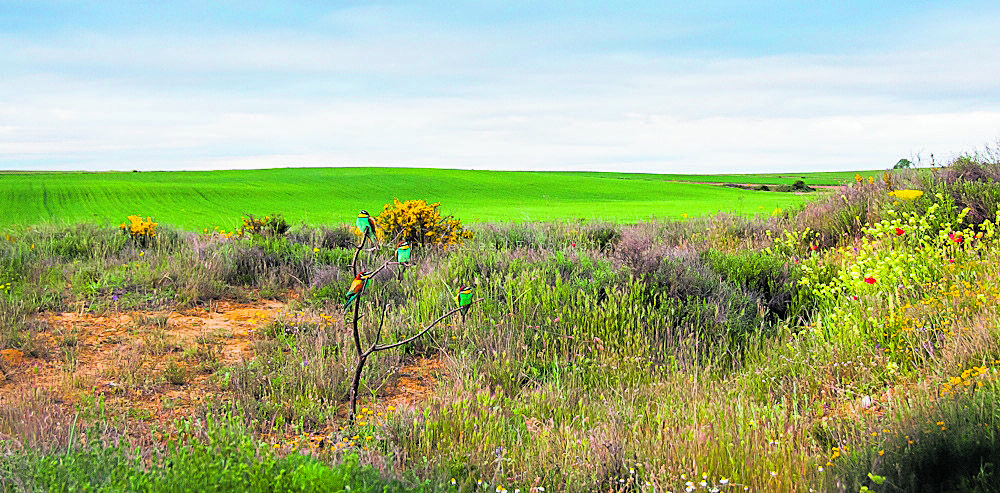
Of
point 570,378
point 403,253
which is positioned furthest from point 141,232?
point 403,253

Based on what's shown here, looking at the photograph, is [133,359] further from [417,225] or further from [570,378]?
[417,225]

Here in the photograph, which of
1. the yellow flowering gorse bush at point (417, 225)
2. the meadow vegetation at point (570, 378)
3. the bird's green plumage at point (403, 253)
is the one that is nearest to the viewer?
the meadow vegetation at point (570, 378)

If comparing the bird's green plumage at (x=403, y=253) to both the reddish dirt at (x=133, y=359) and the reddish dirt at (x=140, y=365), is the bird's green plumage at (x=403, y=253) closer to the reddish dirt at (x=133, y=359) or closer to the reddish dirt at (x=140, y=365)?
the reddish dirt at (x=140, y=365)

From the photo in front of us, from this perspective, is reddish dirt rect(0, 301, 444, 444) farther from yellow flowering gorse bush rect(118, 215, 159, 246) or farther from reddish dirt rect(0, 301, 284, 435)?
yellow flowering gorse bush rect(118, 215, 159, 246)

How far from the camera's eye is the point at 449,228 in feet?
34.2

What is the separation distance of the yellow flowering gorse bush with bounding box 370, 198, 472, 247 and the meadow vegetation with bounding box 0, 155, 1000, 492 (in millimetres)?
1159

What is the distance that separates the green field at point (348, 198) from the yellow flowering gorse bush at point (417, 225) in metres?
11.0

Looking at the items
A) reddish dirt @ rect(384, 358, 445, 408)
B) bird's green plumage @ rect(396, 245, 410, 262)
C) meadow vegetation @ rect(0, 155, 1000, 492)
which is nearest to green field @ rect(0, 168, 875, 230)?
meadow vegetation @ rect(0, 155, 1000, 492)

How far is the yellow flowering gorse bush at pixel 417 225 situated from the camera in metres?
10.0

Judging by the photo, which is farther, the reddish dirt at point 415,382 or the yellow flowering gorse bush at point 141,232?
the yellow flowering gorse bush at point 141,232

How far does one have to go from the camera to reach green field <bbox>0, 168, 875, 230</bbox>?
87.0 feet

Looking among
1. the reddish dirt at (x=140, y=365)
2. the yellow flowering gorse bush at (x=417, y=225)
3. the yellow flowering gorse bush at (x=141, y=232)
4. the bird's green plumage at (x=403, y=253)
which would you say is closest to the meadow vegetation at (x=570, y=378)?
the reddish dirt at (x=140, y=365)

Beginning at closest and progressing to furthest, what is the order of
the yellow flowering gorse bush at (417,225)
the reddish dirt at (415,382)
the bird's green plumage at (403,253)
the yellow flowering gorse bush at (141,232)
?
the bird's green plumage at (403,253), the reddish dirt at (415,382), the yellow flowering gorse bush at (417,225), the yellow flowering gorse bush at (141,232)

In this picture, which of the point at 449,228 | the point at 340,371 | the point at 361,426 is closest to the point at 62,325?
the point at 340,371
